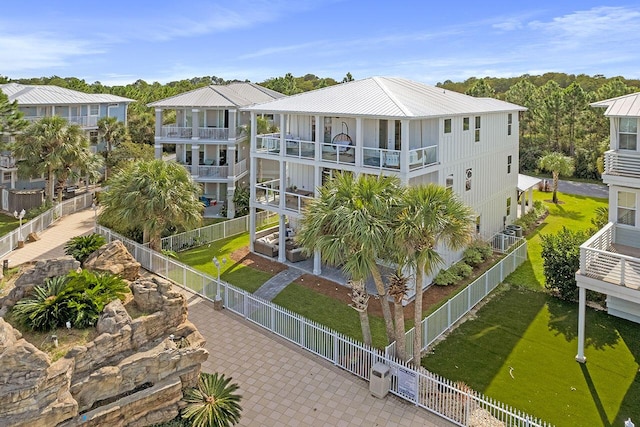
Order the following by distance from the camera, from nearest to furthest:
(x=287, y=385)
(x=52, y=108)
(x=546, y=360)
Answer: (x=287, y=385) < (x=546, y=360) < (x=52, y=108)

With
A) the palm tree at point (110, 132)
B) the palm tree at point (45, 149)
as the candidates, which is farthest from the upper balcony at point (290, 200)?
the palm tree at point (110, 132)

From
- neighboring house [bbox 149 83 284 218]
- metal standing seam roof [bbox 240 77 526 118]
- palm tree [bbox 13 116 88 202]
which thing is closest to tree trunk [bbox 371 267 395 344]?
metal standing seam roof [bbox 240 77 526 118]

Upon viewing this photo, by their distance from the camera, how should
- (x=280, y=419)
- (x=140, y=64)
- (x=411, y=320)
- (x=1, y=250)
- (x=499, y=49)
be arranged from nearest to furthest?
(x=280, y=419)
(x=411, y=320)
(x=1, y=250)
(x=499, y=49)
(x=140, y=64)

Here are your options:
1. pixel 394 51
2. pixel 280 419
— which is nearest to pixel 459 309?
pixel 280 419

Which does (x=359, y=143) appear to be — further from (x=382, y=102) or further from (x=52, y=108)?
(x=52, y=108)

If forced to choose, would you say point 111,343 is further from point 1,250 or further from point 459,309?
point 1,250

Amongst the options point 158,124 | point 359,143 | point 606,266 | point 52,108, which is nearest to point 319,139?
point 359,143
